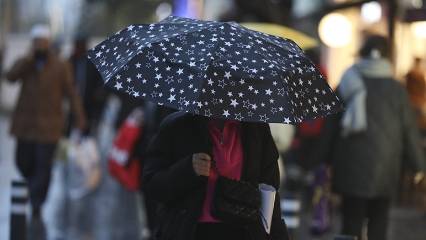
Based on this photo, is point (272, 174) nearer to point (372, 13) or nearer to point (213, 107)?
point (213, 107)

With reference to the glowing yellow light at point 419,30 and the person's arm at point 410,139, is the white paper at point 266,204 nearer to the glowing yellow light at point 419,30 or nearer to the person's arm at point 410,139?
the person's arm at point 410,139

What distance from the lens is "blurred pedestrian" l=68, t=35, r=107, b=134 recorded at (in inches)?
547

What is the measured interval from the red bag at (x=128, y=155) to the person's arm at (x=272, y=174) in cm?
411

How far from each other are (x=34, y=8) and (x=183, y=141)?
83.3 ft

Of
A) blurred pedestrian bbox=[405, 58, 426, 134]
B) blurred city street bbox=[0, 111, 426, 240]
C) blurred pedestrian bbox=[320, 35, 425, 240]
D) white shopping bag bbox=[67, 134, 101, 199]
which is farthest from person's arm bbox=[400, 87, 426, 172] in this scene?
white shopping bag bbox=[67, 134, 101, 199]

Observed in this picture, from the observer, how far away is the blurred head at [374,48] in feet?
24.5

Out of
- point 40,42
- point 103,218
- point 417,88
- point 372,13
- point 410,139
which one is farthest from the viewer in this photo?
point 372,13

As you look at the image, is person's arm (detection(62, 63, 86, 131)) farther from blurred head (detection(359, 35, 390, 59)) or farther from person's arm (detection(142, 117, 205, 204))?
person's arm (detection(142, 117, 205, 204))

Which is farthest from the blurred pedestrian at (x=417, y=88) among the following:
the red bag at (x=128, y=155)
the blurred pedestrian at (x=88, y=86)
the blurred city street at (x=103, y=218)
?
the blurred pedestrian at (x=88, y=86)

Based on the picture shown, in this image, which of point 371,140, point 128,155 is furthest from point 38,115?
point 371,140

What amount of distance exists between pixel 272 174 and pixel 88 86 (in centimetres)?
971

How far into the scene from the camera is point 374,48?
24.5 ft

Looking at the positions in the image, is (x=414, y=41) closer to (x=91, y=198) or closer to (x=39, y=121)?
(x=91, y=198)

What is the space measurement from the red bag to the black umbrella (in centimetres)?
413
